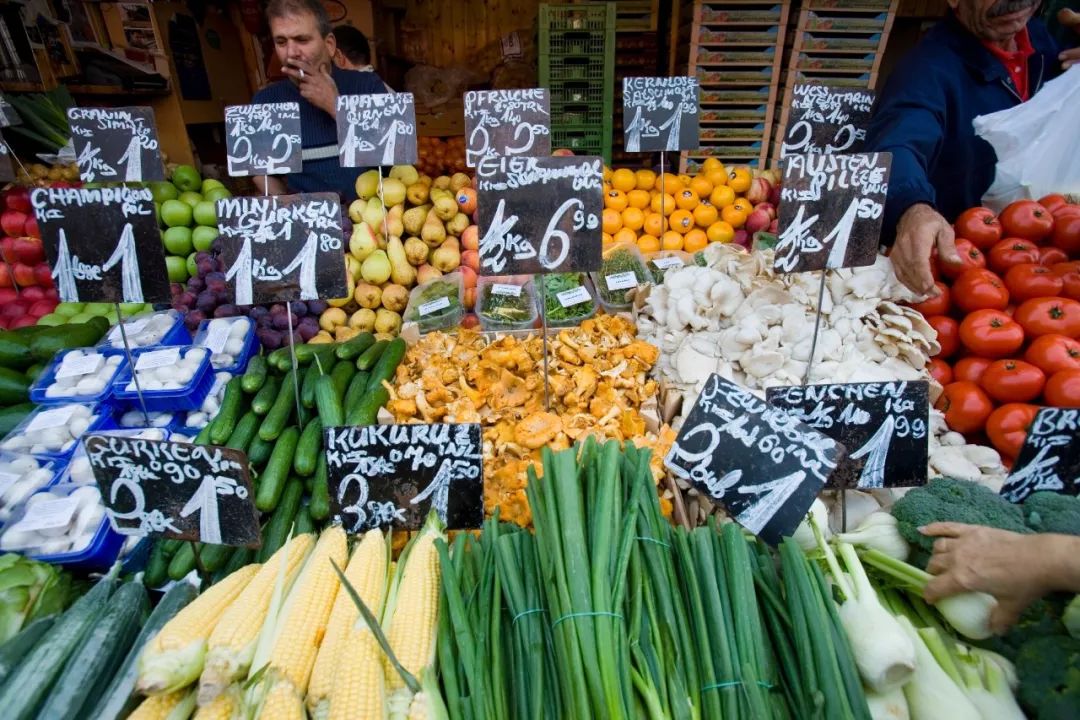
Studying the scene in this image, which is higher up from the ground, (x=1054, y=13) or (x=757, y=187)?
(x=1054, y=13)

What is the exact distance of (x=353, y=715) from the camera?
1.15 meters

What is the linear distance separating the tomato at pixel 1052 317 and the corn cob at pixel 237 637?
2.83 metres

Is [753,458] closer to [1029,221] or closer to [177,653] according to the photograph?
[177,653]

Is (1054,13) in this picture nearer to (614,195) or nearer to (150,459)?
(614,195)

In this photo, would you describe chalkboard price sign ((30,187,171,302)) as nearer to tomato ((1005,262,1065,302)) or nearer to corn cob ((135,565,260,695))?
corn cob ((135,565,260,695))

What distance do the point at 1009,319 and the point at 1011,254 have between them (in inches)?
15.7

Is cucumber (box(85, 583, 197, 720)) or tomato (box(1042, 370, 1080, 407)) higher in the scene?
tomato (box(1042, 370, 1080, 407))

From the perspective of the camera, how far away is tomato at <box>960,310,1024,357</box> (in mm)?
2227

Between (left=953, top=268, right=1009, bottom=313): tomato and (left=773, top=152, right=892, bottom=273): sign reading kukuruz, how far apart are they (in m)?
0.68

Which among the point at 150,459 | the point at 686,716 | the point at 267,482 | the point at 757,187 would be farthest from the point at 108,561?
the point at 757,187

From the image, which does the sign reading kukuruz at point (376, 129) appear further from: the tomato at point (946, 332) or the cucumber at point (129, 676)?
the tomato at point (946, 332)

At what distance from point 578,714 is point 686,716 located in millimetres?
219

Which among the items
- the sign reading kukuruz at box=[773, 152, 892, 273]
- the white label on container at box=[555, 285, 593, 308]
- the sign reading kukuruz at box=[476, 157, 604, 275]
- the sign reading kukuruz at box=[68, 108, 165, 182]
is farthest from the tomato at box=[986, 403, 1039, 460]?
the sign reading kukuruz at box=[68, 108, 165, 182]

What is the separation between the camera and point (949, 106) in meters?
3.06
